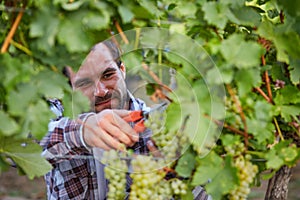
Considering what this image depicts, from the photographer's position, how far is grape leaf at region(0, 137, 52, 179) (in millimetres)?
1098

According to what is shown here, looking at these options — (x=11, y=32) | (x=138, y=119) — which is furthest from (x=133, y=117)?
(x=11, y=32)

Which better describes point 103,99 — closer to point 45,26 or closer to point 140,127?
point 140,127

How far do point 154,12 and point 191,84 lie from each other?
0.19 metres

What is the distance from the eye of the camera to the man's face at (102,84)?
1.32 m

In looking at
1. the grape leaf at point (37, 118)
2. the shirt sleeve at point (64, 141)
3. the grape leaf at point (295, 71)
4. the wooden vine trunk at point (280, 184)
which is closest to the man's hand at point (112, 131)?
the shirt sleeve at point (64, 141)

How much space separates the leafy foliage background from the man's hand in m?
0.11

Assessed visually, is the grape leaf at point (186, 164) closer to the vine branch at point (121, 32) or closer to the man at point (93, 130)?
the man at point (93, 130)

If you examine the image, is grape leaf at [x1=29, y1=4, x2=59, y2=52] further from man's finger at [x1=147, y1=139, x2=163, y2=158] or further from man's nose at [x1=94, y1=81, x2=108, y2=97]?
man's nose at [x1=94, y1=81, x2=108, y2=97]

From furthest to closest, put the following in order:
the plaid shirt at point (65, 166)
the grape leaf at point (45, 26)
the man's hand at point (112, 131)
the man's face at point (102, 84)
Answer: the plaid shirt at point (65, 166) → the man's face at point (102, 84) → the man's hand at point (112, 131) → the grape leaf at point (45, 26)

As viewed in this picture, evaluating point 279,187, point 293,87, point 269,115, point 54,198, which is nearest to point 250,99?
point 269,115

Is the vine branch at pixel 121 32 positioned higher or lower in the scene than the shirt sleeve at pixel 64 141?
higher

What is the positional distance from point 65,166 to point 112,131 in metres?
0.61

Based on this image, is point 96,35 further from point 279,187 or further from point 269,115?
point 279,187

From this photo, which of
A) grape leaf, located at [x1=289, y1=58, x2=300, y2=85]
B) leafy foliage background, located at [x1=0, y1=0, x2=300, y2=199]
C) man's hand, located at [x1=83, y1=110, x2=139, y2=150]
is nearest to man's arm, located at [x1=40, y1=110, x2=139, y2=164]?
man's hand, located at [x1=83, y1=110, x2=139, y2=150]
